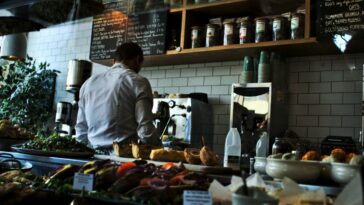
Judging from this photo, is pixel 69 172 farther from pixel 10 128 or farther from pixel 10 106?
pixel 10 106

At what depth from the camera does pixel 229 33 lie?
163 inches

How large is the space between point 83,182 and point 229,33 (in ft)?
9.97

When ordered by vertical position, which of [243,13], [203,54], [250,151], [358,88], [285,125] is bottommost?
[250,151]

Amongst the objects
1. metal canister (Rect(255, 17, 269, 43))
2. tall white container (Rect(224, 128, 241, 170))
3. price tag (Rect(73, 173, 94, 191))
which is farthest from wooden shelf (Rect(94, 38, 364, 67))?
price tag (Rect(73, 173, 94, 191))

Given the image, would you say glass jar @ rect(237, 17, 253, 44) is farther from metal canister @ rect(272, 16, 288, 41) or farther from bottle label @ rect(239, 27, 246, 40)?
metal canister @ rect(272, 16, 288, 41)

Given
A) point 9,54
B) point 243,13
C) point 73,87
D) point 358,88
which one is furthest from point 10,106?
point 358,88

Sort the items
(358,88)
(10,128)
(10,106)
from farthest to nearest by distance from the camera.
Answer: (10,106) < (358,88) < (10,128)

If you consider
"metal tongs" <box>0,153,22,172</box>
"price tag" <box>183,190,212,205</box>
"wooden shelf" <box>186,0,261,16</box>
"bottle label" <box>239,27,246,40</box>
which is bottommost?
"metal tongs" <box>0,153,22,172</box>

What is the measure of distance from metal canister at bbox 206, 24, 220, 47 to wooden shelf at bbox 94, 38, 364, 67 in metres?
0.08

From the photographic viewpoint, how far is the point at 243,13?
4.45m

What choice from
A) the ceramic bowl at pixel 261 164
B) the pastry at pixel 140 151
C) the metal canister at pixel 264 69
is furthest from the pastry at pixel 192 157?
the metal canister at pixel 264 69

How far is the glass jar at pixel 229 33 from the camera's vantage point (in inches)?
163

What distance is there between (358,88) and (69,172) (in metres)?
3.04

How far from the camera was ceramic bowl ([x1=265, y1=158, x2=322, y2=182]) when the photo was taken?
1.49 m
